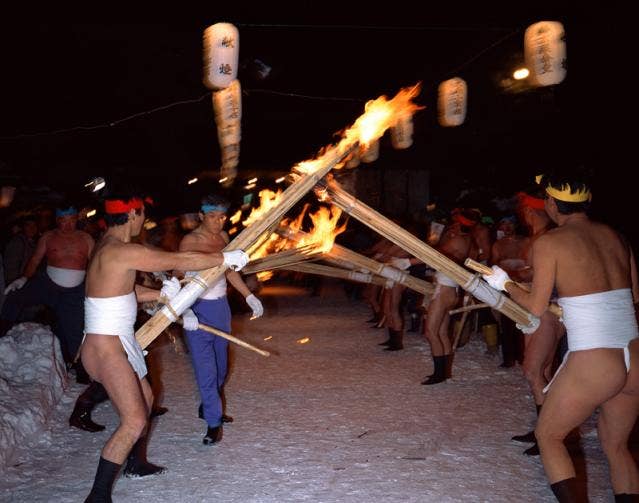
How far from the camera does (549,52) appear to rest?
904 cm

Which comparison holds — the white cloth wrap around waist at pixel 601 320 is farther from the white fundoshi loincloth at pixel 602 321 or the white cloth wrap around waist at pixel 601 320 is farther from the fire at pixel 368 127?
the fire at pixel 368 127

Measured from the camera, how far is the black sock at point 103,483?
4.19m

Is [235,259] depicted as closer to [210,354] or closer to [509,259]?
[210,354]

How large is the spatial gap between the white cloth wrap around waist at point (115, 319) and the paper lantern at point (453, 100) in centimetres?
894

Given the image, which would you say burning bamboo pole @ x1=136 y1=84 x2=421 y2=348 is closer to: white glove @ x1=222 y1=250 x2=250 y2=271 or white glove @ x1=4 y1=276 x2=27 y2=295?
white glove @ x1=222 y1=250 x2=250 y2=271

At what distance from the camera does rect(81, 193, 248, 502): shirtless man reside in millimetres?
4398

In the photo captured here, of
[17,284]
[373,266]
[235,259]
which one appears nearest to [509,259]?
[373,266]

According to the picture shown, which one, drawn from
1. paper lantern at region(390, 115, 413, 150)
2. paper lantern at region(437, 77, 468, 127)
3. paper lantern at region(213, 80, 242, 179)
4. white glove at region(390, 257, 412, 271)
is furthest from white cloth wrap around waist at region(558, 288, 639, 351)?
paper lantern at region(390, 115, 413, 150)

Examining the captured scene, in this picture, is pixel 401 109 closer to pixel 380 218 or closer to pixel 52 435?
pixel 380 218

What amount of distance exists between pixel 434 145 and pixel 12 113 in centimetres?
1304

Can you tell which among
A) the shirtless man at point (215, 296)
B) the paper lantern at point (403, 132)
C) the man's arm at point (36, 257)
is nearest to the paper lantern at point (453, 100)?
the paper lantern at point (403, 132)

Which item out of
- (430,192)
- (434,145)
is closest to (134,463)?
(434,145)

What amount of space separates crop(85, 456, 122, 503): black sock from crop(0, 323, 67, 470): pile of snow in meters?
1.27

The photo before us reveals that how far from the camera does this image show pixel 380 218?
219 inches
